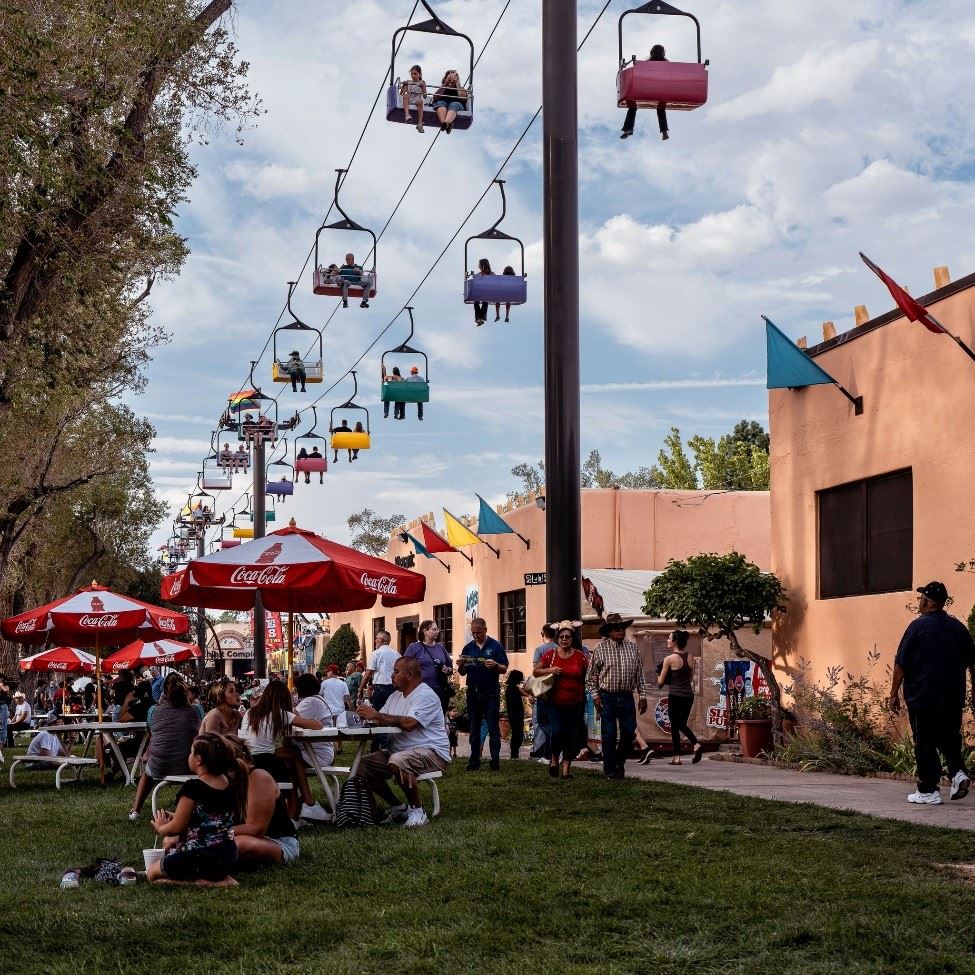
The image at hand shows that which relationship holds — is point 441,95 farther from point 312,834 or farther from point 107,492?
point 107,492

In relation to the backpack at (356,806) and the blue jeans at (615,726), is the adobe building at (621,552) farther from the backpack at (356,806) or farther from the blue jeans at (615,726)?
the backpack at (356,806)

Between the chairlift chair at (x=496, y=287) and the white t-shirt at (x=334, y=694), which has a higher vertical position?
the chairlift chair at (x=496, y=287)

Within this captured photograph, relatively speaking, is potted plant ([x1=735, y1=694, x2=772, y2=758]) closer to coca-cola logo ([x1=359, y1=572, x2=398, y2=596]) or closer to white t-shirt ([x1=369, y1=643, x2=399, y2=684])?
white t-shirt ([x1=369, y1=643, x2=399, y2=684])

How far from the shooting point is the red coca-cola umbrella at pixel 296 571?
37.9 ft

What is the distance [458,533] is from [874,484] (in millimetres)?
13490

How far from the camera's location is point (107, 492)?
147 ft

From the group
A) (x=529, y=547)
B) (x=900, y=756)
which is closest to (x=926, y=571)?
(x=900, y=756)

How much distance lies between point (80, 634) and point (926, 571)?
36.1 feet

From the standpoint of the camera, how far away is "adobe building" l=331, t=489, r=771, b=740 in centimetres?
2219

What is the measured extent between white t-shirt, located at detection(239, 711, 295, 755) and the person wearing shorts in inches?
27.9

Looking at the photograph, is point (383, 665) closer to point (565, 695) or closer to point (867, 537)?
point (565, 695)

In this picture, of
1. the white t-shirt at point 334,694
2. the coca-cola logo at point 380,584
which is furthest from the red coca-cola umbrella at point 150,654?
the coca-cola logo at point 380,584

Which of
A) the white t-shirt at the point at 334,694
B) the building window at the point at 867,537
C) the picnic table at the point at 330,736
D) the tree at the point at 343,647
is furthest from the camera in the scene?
the tree at the point at 343,647

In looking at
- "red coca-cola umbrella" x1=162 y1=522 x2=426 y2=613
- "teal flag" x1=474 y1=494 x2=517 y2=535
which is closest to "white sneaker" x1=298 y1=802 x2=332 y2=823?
"red coca-cola umbrella" x1=162 y1=522 x2=426 y2=613
